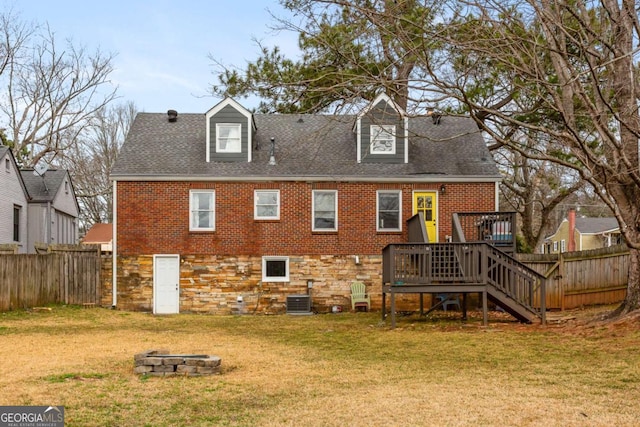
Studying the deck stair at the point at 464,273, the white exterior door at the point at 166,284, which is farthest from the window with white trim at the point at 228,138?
the deck stair at the point at 464,273

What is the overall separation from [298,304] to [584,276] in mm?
8754

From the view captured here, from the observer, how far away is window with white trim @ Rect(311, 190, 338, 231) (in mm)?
22484

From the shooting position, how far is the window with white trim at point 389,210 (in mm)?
22469

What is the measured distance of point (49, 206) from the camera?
31.7 meters

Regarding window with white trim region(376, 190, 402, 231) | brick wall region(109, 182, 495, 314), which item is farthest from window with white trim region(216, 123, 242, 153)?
window with white trim region(376, 190, 402, 231)

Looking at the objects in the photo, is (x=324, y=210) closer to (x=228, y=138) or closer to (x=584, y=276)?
(x=228, y=138)

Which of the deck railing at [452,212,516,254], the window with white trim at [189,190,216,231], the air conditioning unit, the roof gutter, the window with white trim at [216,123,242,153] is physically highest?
→ the window with white trim at [216,123,242,153]

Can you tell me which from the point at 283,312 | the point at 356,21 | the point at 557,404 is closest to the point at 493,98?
the point at 283,312

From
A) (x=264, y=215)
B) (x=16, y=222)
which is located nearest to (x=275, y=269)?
(x=264, y=215)

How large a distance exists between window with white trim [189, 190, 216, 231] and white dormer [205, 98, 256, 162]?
1265mm

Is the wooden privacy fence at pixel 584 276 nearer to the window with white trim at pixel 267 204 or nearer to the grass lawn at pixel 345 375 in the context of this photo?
the grass lawn at pixel 345 375

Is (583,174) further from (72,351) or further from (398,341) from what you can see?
(72,351)

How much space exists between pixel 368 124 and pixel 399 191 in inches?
97.9

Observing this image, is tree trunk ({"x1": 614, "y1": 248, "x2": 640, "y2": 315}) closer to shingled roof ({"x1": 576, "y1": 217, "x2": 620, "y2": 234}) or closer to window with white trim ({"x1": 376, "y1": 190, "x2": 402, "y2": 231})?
window with white trim ({"x1": 376, "y1": 190, "x2": 402, "y2": 231})
